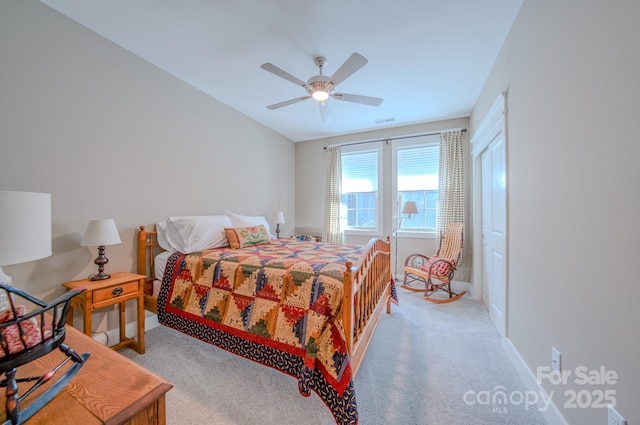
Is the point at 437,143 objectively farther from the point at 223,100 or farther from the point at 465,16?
the point at 223,100

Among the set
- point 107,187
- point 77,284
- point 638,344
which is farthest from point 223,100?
point 638,344

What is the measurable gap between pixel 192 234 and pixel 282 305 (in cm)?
142

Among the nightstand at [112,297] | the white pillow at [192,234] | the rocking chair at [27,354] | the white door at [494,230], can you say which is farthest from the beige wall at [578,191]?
the nightstand at [112,297]

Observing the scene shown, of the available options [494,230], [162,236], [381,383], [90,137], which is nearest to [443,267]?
[494,230]

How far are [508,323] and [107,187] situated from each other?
3881mm

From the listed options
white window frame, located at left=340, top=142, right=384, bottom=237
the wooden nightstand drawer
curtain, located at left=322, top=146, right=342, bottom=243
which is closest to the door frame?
white window frame, located at left=340, top=142, right=384, bottom=237

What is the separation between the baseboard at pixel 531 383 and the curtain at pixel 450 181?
6.14 feet

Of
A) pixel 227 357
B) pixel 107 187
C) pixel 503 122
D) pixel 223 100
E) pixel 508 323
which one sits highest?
pixel 223 100

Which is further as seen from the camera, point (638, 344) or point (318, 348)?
point (318, 348)

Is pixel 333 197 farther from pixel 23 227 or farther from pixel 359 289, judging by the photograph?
pixel 23 227

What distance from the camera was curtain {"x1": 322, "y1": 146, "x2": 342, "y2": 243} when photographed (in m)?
4.78

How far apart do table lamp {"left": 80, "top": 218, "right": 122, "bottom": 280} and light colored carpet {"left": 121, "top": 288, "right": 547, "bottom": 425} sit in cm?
83

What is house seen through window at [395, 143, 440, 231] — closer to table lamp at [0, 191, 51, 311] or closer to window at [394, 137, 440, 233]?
window at [394, 137, 440, 233]

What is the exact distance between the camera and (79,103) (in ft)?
6.86
